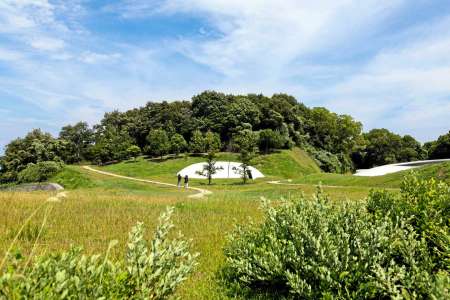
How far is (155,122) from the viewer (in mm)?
112312

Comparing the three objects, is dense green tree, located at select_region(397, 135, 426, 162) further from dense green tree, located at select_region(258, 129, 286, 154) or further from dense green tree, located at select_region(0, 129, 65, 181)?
dense green tree, located at select_region(0, 129, 65, 181)

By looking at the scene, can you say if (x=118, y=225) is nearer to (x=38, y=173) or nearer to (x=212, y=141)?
(x=38, y=173)

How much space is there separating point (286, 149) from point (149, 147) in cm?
3937

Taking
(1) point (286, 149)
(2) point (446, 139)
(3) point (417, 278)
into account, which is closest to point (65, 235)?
(3) point (417, 278)

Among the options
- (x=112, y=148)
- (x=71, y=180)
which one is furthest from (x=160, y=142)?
(x=71, y=180)

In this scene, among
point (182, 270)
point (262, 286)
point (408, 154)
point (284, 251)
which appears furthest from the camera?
point (408, 154)

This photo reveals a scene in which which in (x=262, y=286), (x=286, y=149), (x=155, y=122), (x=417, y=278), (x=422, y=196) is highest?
(x=155, y=122)

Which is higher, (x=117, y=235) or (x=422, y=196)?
(x=422, y=196)

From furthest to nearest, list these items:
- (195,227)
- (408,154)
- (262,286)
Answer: (408,154), (195,227), (262,286)

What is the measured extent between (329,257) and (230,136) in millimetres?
99260

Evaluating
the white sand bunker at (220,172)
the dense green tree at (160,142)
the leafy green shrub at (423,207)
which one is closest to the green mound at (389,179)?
the white sand bunker at (220,172)

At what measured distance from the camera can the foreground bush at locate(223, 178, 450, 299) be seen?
5082mm

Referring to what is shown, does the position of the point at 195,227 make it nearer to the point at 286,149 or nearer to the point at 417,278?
the point at 417,278

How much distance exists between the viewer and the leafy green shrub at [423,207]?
614 cm
